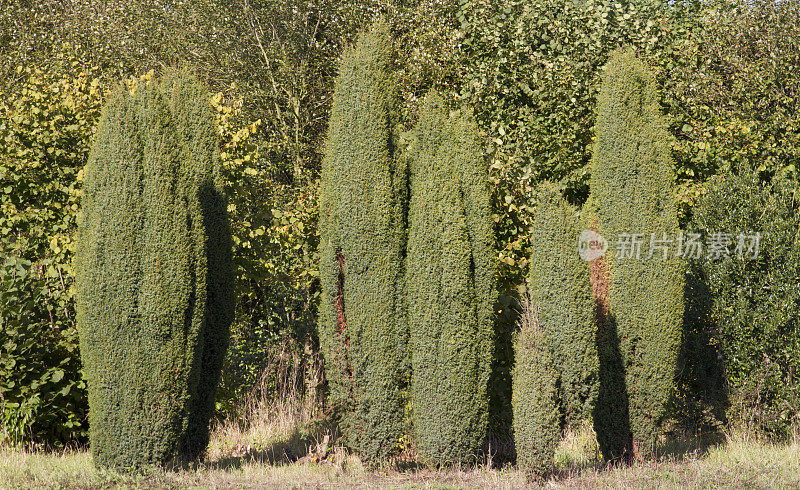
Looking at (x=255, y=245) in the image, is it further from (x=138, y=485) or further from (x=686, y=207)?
(x=686, y=207)

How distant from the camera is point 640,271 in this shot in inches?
249

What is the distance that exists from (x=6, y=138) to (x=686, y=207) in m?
8.43

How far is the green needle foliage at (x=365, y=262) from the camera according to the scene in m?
5.85

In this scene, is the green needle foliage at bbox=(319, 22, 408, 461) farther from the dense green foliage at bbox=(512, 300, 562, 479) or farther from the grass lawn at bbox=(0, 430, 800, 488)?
the dense green foliage at bbox=(512, 300, 562, 479)

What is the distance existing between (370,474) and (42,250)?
4.78m

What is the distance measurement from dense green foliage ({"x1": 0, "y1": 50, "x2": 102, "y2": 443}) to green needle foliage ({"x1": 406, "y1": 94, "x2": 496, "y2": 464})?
11.6ft

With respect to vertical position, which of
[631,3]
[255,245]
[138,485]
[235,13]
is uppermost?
[235,13]

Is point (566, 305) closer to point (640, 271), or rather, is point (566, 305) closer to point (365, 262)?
point (640, 271)

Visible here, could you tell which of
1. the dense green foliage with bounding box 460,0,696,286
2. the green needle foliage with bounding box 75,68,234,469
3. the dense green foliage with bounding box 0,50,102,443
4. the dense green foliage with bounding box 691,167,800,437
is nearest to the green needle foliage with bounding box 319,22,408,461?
the green needle foliage with bounding box 75,68,234,469

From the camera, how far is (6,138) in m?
7.74

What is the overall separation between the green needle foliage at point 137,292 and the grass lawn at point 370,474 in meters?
0.27

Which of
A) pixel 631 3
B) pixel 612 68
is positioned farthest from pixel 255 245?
pixel 631 3

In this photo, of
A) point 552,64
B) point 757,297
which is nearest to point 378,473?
point 757,297

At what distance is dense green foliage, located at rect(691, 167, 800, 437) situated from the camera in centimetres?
738
